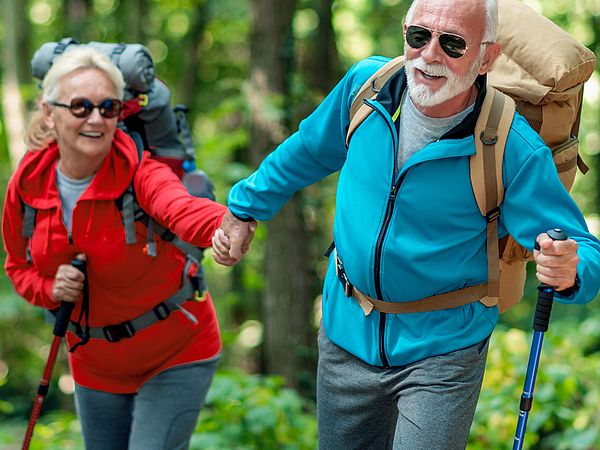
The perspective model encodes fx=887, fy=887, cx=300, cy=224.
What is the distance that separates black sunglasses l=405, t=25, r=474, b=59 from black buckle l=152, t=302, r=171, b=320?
69.4 inches

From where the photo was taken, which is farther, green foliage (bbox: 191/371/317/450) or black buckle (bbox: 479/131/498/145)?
green foliage (bbox: 191/371/317/450)

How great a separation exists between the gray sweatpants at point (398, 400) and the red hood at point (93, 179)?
3.78ft

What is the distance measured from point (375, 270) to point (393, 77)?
0.72 m

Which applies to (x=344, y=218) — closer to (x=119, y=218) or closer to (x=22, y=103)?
(x=119, y=218)

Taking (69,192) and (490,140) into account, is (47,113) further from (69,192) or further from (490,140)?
(490,140)

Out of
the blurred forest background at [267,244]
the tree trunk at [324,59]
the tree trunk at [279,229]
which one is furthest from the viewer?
the tree trunk at [324,59]

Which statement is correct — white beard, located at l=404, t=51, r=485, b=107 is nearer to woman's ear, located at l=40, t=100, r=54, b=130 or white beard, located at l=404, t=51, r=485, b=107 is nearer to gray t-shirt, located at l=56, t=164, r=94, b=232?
gray t-shirt, located at l=56, t=164, r=94, b=232

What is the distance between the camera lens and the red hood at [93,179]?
387 cm

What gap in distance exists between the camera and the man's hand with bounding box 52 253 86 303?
3.91 m

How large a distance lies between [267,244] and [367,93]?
19.0 feet

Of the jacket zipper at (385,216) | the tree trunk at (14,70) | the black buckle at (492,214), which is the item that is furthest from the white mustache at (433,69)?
the tree trunk at (14,70)

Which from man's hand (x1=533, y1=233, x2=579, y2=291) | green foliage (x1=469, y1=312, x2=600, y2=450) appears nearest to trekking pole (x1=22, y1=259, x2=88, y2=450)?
man's hand (x1=533, y1=233, x2=579, y2=291)

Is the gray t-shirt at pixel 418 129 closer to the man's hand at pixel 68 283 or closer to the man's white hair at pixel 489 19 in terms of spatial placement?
the man's white hair at pixel 489 19

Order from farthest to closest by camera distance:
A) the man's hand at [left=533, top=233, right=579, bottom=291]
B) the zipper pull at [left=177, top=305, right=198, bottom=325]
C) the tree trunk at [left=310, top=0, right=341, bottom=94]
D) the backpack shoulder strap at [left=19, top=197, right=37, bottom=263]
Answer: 1. the tree trunk at [left=310, top=0, right=341, bottom=94]
2. the zipper pull at [left=177, top=305, right=198, bottom=325]
3. the backpack shoulder strap at [left=19, top=197, right=37, bottom=263]
4. the man's hand at [left=533, top=233, right=579, bottom=291]
